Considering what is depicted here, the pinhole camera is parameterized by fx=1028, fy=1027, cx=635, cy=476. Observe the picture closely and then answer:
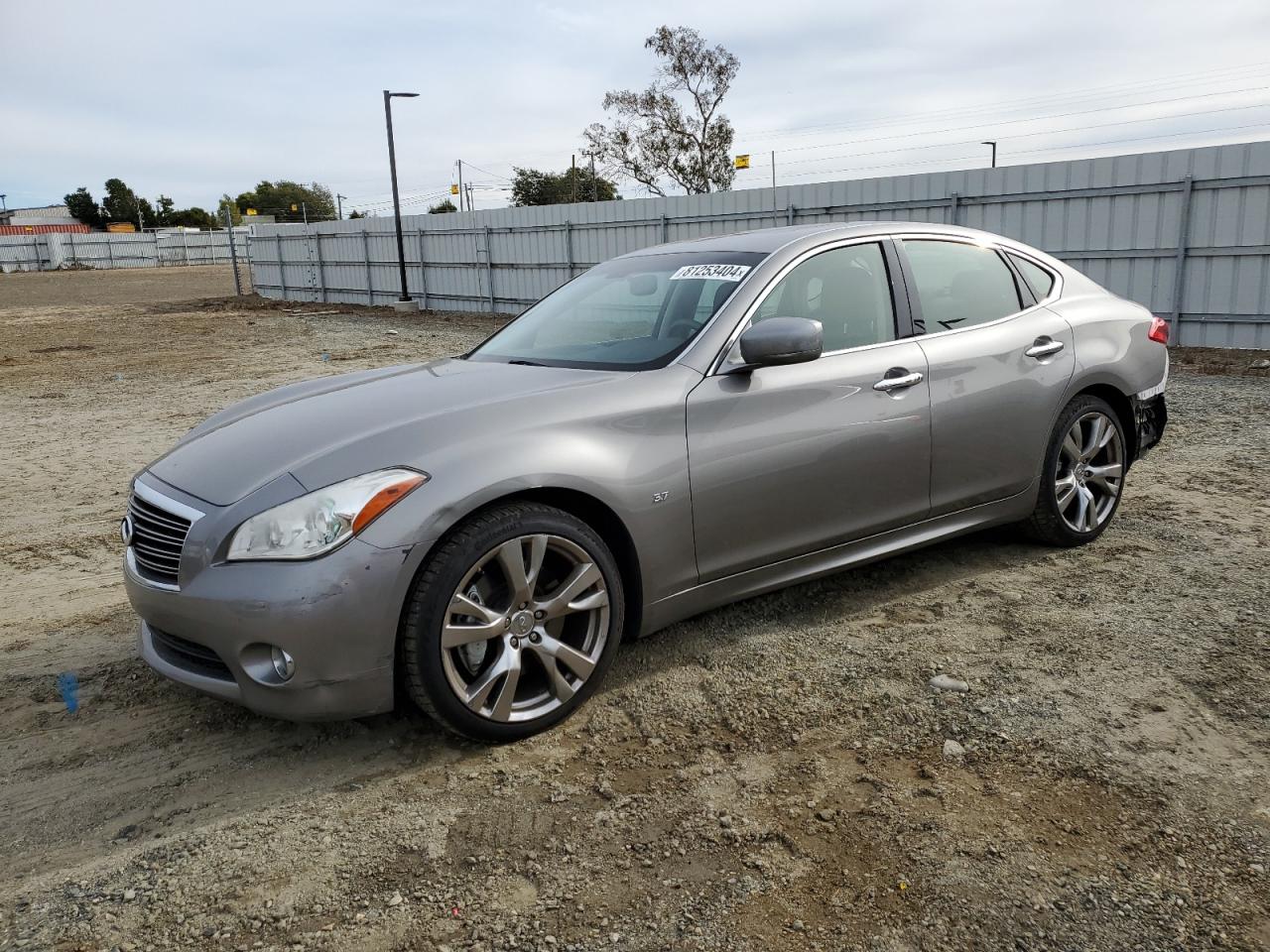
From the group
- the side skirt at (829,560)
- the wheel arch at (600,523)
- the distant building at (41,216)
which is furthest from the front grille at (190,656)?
the distant building at (41,216)

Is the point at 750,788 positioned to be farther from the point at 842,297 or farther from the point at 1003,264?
the point at 1003,264

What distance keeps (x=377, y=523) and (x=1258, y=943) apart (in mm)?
2397

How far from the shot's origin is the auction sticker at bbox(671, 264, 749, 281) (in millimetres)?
4027

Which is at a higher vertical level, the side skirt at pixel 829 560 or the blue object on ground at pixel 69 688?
the side skirt at pixel 829 560

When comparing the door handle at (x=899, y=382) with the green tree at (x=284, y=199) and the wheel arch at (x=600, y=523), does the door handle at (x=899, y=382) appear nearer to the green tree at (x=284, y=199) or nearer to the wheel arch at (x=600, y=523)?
the wheel arch at (x=600, y=523)

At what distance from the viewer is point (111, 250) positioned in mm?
66812

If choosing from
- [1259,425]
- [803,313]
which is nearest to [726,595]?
[803,313]

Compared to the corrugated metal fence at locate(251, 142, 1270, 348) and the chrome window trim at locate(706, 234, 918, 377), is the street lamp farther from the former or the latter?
the chrome window trim at locate(706, 234, 918, 377)

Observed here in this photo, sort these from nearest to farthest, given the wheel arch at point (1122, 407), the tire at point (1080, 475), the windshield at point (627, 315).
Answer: the windshield at point (627, 315), the tire at point (1080, 475), the wheel arch at point (1122, 407)

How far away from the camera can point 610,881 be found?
258 cm

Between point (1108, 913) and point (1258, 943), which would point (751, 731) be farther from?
point (1258, 943)

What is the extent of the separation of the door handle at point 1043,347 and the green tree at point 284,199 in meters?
113

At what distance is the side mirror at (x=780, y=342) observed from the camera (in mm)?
3617

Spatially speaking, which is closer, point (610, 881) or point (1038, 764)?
point (610, 881)
